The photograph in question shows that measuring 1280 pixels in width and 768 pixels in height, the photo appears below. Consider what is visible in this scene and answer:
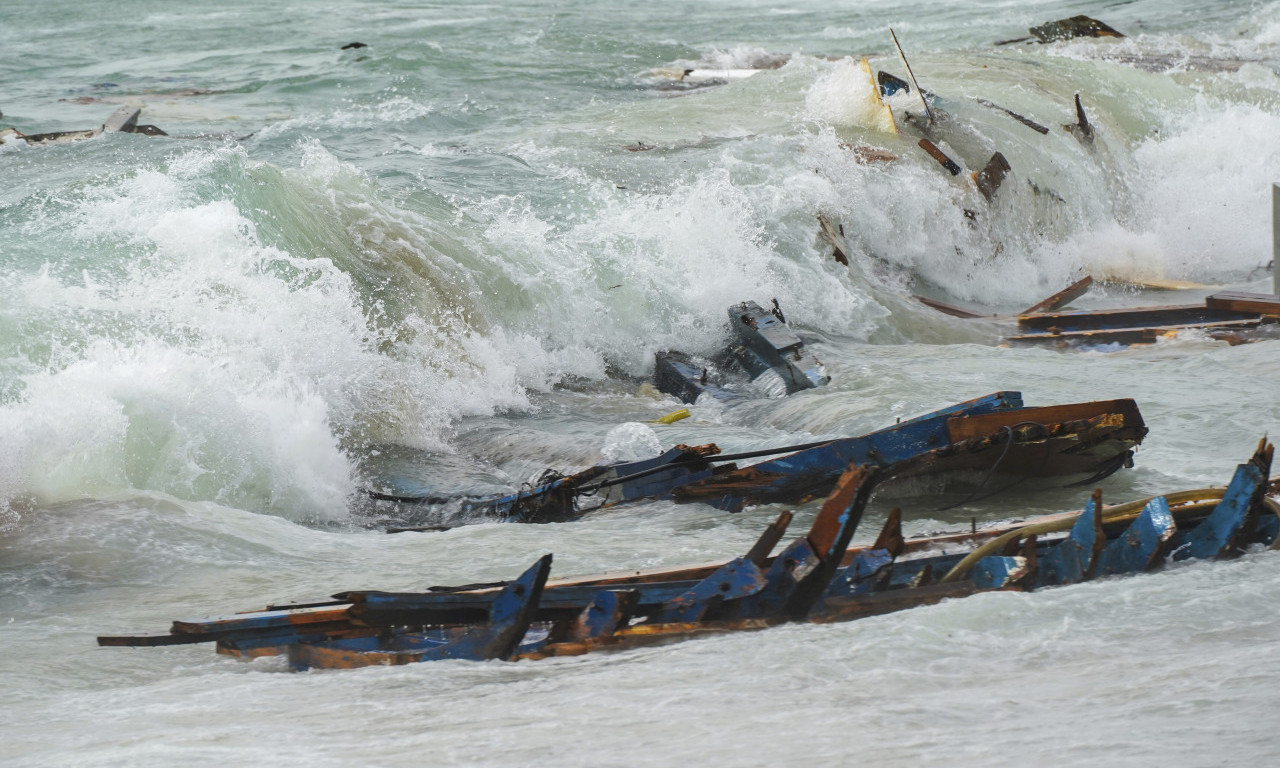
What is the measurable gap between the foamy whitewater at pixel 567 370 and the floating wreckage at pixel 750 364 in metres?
0.23

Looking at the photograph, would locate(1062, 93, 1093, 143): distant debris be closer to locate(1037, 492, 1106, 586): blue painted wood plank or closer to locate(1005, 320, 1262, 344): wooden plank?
locate(1005, 320, 1262, 344): wooden plank

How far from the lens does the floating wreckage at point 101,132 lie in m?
14.8

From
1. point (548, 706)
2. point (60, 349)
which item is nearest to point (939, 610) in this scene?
point (548, 706)

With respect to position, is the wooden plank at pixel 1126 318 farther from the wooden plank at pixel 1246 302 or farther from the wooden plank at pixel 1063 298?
the wooden plank at pixel 1063 298

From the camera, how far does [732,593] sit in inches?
159

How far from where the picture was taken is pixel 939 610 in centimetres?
389

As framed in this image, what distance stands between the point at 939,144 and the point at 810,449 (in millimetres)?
9573

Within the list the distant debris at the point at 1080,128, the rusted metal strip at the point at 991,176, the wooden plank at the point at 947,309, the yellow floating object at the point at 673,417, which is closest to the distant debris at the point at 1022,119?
the distant debris at the point at 1080,128

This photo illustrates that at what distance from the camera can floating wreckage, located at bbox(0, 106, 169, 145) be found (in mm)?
14773

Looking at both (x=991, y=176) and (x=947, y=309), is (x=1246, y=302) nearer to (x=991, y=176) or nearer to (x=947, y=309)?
(x=947, y=309)

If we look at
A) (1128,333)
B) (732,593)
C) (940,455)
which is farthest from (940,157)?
(732,593)

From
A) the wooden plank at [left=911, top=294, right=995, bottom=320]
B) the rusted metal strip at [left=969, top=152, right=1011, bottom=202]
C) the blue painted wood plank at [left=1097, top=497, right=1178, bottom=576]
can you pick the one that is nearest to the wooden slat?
the wooden plank at [left=911, top=294, right=995, bottom=320]

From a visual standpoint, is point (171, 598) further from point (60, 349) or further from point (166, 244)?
point (166, 244)

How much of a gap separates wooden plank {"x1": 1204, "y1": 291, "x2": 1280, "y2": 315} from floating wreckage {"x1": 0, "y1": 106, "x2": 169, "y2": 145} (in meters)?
12.2
